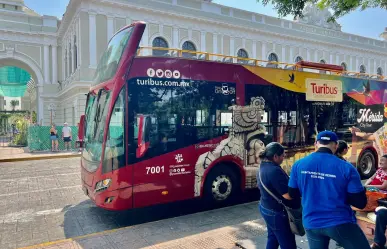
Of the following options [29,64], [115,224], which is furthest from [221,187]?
[29,64]

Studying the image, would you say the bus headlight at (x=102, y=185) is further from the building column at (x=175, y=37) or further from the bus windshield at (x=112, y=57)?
the building column at (x=175, y=37)

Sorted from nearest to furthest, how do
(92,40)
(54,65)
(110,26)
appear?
(92,40) < (110,26) < (54,65)

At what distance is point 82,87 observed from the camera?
2358cm

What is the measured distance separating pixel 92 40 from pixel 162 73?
2007cm

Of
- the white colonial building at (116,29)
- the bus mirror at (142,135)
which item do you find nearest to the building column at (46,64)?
the white colonial building at (116,29)

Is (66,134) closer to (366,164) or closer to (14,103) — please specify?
(366,164)

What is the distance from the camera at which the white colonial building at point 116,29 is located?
24094 millimetres

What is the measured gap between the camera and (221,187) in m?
6.78

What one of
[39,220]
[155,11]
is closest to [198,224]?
[39,220]

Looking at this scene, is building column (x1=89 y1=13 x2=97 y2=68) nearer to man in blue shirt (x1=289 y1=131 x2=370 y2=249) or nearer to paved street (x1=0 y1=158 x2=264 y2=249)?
paved street (x1=0 y1=158 x2=264 y2=249)

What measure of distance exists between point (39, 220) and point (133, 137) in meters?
2.79

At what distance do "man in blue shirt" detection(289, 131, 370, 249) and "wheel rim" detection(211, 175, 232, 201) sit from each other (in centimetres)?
381

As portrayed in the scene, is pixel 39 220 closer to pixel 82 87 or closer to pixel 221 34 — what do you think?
pixel 82 87

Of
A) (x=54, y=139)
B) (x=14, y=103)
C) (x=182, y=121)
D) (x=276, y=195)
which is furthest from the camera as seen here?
(x=14, y=103)
